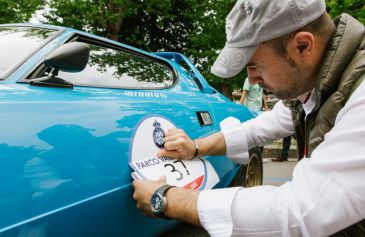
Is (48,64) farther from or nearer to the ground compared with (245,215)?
farther from the ground

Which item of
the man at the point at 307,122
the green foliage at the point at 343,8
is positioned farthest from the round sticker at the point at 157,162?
the green foliage at the point at 343,8

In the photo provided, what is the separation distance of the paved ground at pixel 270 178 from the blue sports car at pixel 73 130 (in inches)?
14.0

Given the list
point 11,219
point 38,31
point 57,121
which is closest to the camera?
point 11,219

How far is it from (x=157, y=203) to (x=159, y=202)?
1cm

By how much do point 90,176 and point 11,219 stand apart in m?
0.29

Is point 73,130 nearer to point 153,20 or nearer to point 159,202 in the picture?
point 159,202

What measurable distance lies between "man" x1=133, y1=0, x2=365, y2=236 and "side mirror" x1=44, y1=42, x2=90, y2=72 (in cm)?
51

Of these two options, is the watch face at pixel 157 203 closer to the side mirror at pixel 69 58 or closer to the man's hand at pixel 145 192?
the man's hand at pixel 145 192

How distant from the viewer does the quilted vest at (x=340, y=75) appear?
1.12m

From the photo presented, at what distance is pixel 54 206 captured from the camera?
1.05m

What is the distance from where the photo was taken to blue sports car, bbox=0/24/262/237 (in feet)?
3.29

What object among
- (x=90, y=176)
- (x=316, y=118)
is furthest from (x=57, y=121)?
(x=316, y=118)

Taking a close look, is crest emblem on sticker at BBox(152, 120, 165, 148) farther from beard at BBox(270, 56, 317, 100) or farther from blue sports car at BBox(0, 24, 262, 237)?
beard at BBox(270, 56, 317, 100)

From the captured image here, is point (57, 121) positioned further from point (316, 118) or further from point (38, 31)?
point (316, 118)
